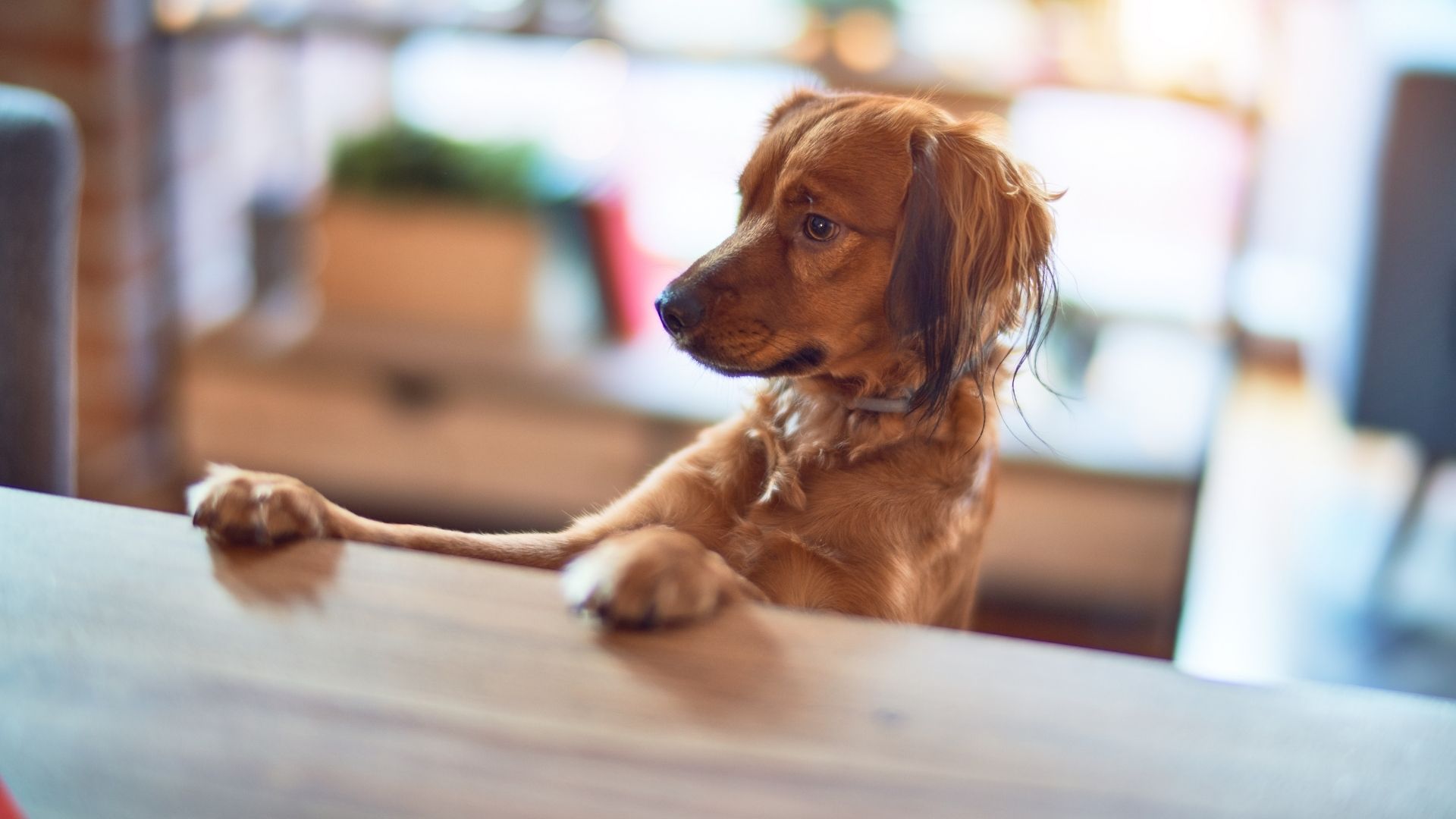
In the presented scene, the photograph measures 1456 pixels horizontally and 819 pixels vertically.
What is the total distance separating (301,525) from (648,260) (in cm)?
219

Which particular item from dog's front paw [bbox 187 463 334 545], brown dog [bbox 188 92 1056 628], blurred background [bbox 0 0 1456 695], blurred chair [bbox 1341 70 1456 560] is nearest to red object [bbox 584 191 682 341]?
blurred background [bbox 0 0 1456 695]

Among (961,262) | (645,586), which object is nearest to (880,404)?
(961,262)

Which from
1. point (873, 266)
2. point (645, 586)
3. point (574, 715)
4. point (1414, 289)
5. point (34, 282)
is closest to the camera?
point (574, 715)

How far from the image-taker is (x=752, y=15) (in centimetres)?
271

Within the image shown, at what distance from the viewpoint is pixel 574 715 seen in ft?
1.98

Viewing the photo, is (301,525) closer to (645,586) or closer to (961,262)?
(645,586)

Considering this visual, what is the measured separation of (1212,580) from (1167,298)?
686mm

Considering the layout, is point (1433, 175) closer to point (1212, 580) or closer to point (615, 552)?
point (1212, 580)

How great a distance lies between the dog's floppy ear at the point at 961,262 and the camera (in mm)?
1291

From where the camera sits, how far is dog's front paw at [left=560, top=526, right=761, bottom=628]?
71cm

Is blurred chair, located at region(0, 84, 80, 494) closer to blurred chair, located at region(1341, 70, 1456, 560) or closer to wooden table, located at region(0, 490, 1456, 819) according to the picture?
wooden table, located at region(0, 490, 1456, 819)

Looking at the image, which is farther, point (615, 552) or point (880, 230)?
point (880, 230)

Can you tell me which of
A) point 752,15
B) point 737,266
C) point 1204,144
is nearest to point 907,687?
point 737,266

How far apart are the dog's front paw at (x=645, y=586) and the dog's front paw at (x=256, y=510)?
20cm
